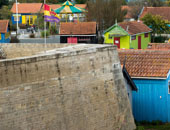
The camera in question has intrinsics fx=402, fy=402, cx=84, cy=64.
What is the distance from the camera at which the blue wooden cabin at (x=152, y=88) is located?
18.8 meters

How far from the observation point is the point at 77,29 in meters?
35.6

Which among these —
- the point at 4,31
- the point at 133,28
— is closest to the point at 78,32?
the point at 133,28

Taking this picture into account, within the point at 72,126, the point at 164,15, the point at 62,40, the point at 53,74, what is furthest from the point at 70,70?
the point at 164,15

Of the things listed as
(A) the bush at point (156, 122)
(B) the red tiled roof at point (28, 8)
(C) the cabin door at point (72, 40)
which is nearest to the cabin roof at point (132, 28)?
(C) the cabin door at point (72, 40)

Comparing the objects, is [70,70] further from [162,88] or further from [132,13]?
[132,13]

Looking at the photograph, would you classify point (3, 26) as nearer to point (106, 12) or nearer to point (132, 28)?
point (132, 28)

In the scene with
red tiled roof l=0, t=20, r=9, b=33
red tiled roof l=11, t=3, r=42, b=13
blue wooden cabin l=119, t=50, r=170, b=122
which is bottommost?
blue wooden cabin l=119, t=50, r=170, b=122

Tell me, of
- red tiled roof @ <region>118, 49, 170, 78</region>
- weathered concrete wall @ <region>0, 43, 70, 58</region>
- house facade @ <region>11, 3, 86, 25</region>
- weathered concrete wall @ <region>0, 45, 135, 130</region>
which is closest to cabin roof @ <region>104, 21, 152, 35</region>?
red tiled roof @ <region>118, 49, 170, 78</region>

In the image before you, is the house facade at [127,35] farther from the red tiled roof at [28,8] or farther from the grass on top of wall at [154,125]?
the red tiled roof at [28,8]

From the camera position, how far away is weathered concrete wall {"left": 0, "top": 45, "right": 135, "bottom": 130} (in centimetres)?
1233

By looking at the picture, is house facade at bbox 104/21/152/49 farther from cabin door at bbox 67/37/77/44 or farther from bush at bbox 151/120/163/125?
bush at bbox 151/120/163/125

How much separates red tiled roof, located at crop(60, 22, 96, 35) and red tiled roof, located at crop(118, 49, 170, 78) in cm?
1556

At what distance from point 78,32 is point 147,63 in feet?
55.1

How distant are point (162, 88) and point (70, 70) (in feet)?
21.4
